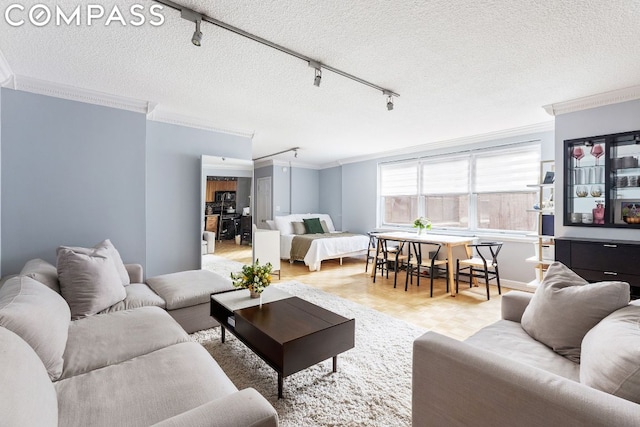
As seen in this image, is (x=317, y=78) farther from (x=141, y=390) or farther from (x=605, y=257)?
(x=605, y=257)

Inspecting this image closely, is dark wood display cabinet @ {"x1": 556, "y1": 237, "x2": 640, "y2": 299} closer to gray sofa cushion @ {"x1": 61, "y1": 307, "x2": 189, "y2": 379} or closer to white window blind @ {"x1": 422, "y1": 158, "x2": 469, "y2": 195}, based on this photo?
white window blind @ {"x1": 422, "y1": 158, "x2": 469, "y2": 195}

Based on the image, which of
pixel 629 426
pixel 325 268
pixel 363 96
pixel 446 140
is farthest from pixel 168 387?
pixel 446 140

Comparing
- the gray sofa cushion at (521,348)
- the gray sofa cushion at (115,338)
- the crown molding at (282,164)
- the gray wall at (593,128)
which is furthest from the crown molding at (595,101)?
the crown molding at (282,164)

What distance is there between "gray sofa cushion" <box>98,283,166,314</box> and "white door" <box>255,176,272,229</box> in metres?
4.86

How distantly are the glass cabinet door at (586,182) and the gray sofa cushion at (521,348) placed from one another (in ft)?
7.85

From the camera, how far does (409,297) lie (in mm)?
4105

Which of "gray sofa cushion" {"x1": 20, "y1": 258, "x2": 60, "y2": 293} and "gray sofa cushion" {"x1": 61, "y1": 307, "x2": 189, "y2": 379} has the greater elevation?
"gray sofa cushion" {"x1": 20, "y1": 258, "x2": 60, "y2": 293}

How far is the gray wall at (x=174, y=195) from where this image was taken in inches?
153

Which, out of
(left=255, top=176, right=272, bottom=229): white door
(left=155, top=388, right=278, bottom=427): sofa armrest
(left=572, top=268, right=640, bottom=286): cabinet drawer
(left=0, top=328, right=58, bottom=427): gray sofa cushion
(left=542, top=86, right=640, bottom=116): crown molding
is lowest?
(left=155, top=388, right=278, bottom=427): sofa armrest

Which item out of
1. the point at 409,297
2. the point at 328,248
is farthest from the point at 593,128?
the point at 328,248

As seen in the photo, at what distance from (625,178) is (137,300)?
5028 mm

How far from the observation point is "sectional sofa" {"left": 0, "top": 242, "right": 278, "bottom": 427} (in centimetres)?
97

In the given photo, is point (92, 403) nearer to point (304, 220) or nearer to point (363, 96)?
point (363, 96)

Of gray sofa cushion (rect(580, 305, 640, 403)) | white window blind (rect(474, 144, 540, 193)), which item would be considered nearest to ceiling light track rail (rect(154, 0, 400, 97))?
gray sofa cushion (rect(580, 305, 640, 403))
